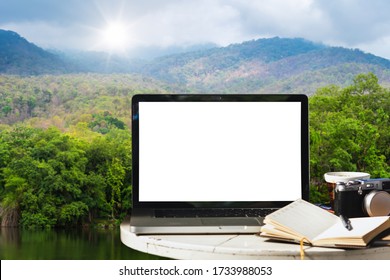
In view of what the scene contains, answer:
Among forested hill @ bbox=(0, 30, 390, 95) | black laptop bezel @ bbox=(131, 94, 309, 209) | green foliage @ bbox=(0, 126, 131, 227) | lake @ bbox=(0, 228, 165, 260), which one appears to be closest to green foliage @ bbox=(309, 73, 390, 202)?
forested hill @ bbox=(0, 30, 390, 95)

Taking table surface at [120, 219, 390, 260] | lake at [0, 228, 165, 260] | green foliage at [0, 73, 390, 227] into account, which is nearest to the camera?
table surface at [120, 219, 390, 260]

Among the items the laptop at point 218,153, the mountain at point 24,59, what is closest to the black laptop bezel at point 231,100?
the laptop at point 218,153

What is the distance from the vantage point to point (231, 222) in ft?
5.07

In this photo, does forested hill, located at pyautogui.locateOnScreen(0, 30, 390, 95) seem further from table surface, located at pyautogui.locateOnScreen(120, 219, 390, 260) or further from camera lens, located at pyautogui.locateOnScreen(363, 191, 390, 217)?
table surface, located at pyautogui.locateOnScreen(120, 219, 390, 260)

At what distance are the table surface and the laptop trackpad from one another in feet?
0.16

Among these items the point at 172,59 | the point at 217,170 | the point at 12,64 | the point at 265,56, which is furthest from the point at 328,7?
the point at 217,170

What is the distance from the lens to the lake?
527 cm

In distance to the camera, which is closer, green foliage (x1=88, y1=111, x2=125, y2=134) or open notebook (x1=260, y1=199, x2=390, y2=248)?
open notebook (x1=260, y1=199, x2=390, y2=248)

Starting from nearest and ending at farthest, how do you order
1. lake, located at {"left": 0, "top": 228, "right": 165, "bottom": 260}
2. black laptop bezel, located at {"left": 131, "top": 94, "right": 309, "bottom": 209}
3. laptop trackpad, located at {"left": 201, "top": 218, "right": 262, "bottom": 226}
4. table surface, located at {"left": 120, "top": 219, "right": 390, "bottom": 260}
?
table surface, located at {"left": 120, "top": 219, "right": 390, "bottom": 260} < laptop trackpad, located at {"left": 201, "top": 218, "right": 262, "bottom": 226} < black laptop bezel, located at {"left": 131, "top": 94, "right": 309, "bottom": 209} < lake, located at {"left": 0, "top": 228, "right": 165, "bottom": 260}

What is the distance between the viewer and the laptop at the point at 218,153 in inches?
66.1

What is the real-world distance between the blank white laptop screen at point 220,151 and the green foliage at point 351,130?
4027mm
